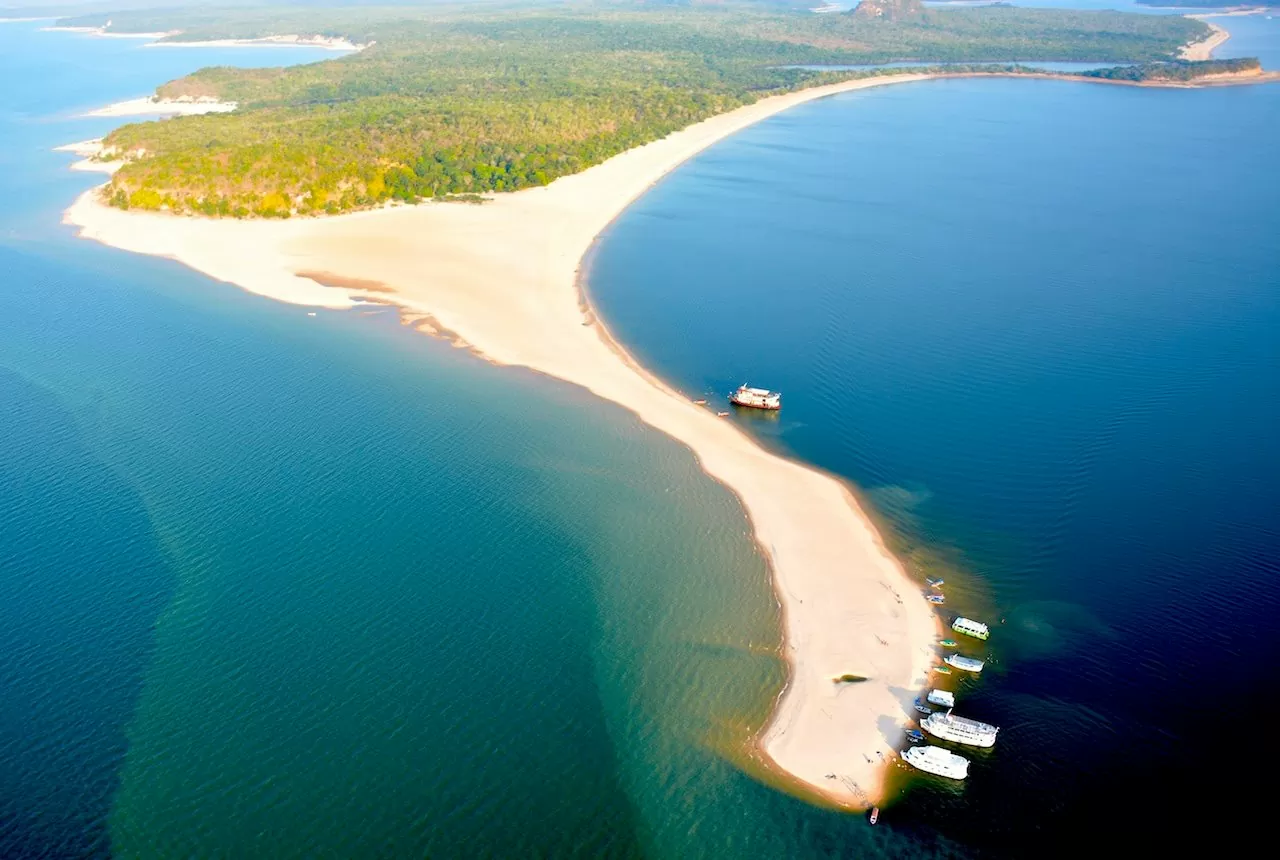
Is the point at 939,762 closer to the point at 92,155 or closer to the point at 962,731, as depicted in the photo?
the point at 962,731

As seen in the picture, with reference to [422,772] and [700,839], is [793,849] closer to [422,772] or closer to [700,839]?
[700,839]

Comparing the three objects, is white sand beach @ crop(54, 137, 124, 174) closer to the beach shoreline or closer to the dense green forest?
the dense green forest

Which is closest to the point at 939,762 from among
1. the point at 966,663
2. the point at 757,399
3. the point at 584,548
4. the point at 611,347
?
the point at 966,663

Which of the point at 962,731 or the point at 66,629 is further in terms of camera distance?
the point at 66,629

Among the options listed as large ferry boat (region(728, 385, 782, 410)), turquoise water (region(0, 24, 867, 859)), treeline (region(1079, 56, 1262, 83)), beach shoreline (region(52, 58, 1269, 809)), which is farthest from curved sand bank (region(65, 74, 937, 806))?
treeline (region(1079, 56, 1262, 83))

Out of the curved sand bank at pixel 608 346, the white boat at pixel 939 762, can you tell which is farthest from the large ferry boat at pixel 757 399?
the white boat at pixel 939 762

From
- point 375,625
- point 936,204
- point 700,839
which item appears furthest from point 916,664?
point 936,204

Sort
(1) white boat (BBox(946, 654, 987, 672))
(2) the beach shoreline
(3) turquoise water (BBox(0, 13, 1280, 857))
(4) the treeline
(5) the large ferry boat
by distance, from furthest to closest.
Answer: (4) the treeline → (5) the large ferry boat → (1) white boat (BBox(946, 654, 987, 672)) → (2) the beach shoreline → (3) turquoise water (BBox(0, 13, 1280, 857))
